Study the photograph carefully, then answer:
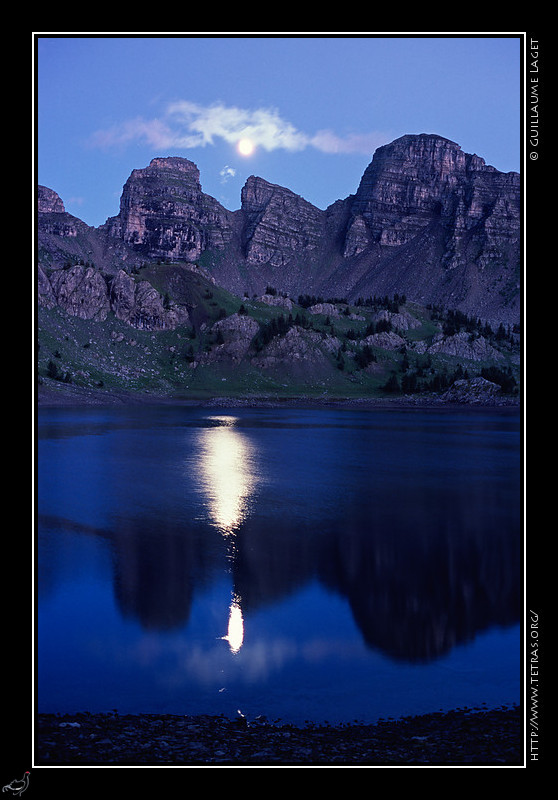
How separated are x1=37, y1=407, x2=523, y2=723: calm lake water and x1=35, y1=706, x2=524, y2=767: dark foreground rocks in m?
0.68

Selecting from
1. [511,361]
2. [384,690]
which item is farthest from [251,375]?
[384,690]

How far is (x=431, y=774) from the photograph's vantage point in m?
10.6

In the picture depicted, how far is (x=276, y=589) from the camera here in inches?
925

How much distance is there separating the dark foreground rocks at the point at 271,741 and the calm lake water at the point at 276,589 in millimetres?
684

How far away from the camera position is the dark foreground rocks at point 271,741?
1215cm

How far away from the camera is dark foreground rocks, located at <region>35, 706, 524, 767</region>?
39.9 feet

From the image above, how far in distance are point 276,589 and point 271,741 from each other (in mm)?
10453

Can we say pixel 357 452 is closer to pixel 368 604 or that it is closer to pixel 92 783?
pixel 368 604

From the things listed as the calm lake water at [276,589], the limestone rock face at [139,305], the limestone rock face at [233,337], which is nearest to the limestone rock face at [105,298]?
the limestone rock face at [139,305]

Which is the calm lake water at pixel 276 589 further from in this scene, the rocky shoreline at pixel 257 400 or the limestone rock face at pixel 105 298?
the limestone rock face at pixel 105 298

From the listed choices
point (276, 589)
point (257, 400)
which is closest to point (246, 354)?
point (257, 400)

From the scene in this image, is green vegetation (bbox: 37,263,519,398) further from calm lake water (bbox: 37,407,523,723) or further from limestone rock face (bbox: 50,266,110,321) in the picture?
calm lake water (bbox: 37,407,523,723)
